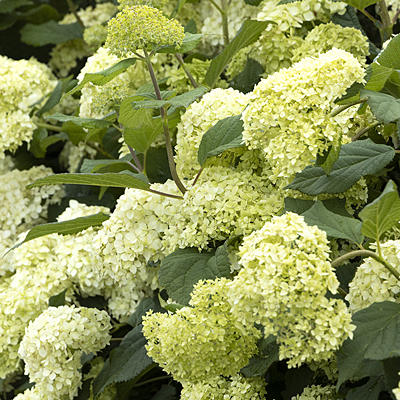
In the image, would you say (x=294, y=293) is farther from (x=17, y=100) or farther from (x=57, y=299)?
(x=17, y=100)

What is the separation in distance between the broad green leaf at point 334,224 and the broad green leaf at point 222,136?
192mm

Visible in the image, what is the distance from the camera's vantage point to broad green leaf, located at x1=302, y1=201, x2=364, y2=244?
0.58 metres

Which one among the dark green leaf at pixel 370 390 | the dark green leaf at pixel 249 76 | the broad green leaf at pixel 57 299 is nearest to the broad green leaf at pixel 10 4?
the dark green leaf at pixel 249 76

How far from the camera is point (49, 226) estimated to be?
842 millimetres

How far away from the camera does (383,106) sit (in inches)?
25.1

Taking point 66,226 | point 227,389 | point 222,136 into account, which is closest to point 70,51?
point 66,226

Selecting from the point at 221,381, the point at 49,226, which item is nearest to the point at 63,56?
the point at 49,226

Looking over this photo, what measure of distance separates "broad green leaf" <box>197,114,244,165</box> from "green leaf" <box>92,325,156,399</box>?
360 mm

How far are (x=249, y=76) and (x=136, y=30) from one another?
385 mm

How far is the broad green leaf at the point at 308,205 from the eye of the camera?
2.24 ft

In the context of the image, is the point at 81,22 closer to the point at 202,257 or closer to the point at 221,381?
the point at 202,257

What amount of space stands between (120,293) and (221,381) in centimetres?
35

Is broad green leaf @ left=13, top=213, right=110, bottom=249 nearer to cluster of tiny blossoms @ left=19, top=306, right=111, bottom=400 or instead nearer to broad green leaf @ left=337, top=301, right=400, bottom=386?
cluster of tiny blossoms @ left=19, top=306, right=111, bottom=400

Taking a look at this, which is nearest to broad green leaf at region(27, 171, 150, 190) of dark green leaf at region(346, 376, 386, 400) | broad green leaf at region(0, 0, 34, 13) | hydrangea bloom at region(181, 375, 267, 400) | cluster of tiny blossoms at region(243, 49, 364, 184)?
cluster of tiny blossoms at region(243, 49, 364, 184)
